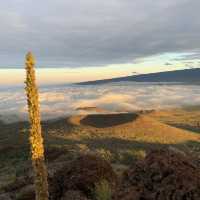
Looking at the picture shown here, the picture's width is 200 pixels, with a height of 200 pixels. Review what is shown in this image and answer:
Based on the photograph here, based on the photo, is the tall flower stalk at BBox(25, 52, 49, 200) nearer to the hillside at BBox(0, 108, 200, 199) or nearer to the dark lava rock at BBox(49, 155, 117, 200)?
the dark lava rock at BBox(49, 155, 117, 200)

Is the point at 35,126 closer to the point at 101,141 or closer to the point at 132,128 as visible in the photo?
the point at 101,141

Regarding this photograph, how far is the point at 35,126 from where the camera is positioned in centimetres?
1466

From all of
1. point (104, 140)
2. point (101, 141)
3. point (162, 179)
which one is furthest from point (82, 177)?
point (104, 140)

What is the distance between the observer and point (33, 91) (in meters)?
14.4

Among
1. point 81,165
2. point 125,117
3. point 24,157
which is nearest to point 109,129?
point 125,117

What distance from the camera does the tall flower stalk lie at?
555 inches

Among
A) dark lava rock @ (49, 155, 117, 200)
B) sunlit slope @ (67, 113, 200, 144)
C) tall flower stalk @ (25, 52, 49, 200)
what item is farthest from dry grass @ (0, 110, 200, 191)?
tall flower stalk @ (25, 52, 49, 200)

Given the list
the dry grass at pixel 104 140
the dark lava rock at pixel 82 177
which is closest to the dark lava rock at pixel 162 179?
the dark lava rock at pixel 82 177

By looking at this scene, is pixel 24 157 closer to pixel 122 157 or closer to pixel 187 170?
pixel 122 157

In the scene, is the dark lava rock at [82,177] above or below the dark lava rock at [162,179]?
below

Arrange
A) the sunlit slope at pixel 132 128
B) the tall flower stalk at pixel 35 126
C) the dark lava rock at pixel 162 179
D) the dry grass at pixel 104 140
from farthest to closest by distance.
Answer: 1. the sunlit slope at pixel 132 128
2. the dry grass at pixel 104 140
3. the tall flower stalk at pixel 35 126
4. the dark lava rock at pixel 162 179

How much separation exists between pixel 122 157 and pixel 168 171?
1345 inches

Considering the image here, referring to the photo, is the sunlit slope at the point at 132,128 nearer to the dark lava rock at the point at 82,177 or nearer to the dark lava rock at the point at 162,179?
the dark lava rock at the point at 82,177

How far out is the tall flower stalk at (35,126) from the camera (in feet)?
46.3
